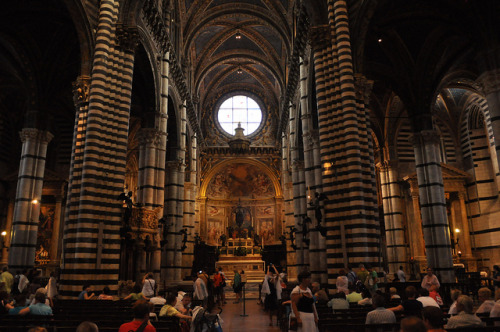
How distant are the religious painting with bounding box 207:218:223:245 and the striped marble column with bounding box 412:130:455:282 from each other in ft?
72.6

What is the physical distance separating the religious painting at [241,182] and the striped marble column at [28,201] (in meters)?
20.5

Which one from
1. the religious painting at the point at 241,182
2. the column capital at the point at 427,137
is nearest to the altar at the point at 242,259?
the religious painting at the point at 241,182

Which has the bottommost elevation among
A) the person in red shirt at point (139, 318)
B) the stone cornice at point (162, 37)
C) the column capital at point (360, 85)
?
the person in red shirt at point (139, 318)

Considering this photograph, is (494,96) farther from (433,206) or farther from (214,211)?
(214,211)

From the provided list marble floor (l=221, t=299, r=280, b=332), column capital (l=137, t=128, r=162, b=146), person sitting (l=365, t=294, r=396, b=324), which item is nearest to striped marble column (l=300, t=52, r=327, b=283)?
marble floor (l=221, t=299, r=280, b=332)

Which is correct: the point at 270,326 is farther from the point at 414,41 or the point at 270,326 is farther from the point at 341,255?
the point at 414,41

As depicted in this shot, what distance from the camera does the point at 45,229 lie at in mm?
23781

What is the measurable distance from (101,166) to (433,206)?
1543cm

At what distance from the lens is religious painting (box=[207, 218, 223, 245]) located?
3662 cm

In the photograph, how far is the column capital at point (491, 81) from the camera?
525 inches

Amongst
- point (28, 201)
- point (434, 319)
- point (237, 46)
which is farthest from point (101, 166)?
point (237, 46)

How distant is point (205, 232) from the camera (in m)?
36.2

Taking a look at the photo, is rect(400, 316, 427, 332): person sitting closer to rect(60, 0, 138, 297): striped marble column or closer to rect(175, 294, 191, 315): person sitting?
rect(175, 294, 191, 315): person sitting

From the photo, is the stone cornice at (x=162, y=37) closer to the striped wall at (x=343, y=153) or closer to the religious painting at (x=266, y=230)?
the striped wall at (x=343, y=153)
